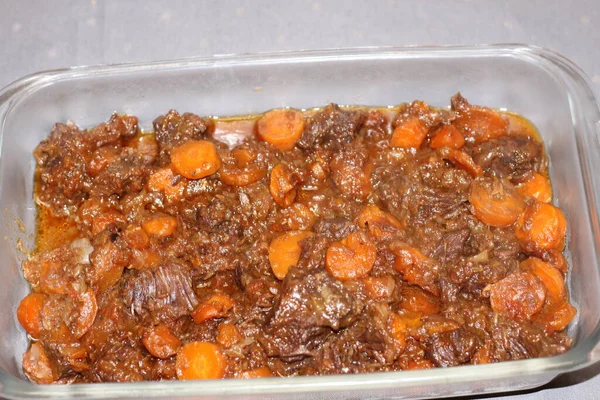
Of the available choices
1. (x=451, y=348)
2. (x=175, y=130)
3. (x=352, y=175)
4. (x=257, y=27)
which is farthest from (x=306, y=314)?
(x=257, y=27)

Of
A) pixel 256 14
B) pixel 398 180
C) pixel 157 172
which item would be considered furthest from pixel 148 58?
pixel 398 180

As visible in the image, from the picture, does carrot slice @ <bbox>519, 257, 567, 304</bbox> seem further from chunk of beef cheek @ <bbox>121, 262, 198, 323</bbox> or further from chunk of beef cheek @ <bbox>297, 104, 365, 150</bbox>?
chunk of beef cheek @ <bbox>121, 262, 198, 323</bbox>

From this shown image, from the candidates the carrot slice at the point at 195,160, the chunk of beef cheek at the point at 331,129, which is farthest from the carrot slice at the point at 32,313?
the chunk of beef cheek at the point at 331,129

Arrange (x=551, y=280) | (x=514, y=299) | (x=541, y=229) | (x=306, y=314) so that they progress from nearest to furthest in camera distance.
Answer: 1. (x=306, y=314)
2. (x=514, y=299)
3. (x=551, y=280)
4. (x=541, y=229)

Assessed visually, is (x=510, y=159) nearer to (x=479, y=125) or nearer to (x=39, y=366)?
(x=479, y=125)

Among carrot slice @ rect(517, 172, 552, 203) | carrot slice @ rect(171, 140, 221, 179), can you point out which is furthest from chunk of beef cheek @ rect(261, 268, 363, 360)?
carrot slice @ rect(517, 172, 552, 203)

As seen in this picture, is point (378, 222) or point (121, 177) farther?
point (121, 177)
